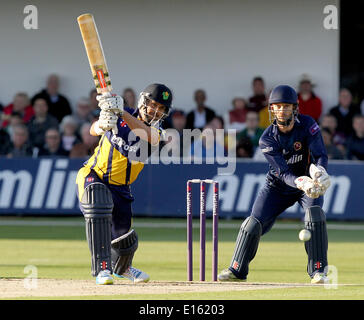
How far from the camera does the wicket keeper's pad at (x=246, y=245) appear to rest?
29.1 feet

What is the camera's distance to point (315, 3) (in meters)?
18.1

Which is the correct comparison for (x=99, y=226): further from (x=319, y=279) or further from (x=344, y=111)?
(x=344, y=111)

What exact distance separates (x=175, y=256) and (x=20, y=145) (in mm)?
5546

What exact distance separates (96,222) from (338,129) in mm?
9411

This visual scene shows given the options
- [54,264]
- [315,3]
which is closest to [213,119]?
[315,3]

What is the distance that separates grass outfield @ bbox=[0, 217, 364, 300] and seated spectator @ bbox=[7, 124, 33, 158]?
3.87 feet

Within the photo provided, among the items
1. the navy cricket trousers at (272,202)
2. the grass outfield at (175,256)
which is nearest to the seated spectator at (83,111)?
the grass outfield at (175,256)

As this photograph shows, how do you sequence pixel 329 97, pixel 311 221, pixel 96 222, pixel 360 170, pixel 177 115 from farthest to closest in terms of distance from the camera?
pixel 329 97
pixel 177 115
pixel 360 170
pixel 311 221
pixel 96 222

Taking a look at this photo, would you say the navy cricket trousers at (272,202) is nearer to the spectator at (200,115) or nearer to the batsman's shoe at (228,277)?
the batsman's shoe at (228,277)

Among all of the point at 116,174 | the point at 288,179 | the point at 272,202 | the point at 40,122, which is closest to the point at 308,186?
the point at 288,179

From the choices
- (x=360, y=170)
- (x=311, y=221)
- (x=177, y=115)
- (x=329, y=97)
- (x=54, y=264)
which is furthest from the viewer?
(x=329, y=97)

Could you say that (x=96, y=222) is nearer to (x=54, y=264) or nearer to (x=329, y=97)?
(x=54, y=264)

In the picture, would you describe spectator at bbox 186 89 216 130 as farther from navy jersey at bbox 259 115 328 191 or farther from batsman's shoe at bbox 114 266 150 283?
batsman's shoe at bbox 114 266 150 283

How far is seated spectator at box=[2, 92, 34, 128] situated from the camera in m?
17.0
